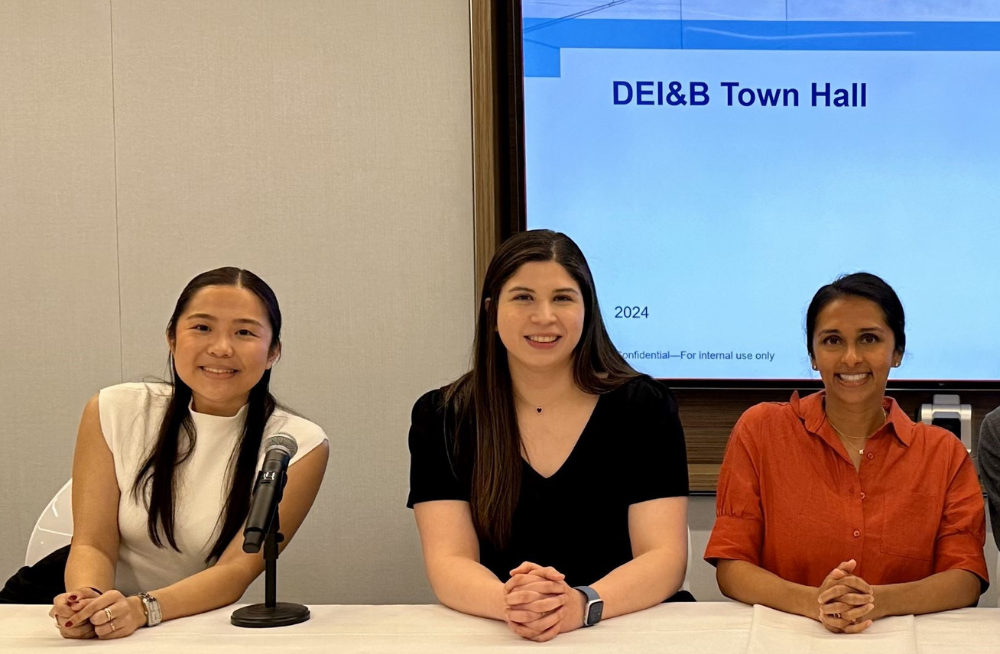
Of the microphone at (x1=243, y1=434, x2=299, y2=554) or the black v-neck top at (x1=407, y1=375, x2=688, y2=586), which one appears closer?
the microphone at (x1=243, y1=434, x2=299, y2=554)

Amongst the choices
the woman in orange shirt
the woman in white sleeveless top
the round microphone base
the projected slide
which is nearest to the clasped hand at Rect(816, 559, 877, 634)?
the woman in orange shirt

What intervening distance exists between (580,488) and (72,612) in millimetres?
998

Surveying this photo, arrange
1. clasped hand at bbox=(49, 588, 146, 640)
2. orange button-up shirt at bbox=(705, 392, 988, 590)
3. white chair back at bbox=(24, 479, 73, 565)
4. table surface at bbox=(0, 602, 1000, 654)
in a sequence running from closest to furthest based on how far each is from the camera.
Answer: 1. table surface at bbox=(0, 602, 1000, 654)
2. clasped hand at bbox=(49, 588, 146, 640)
3. orange button-up shirt at bbox=(705, 392, 988, 590)
4. white chair back at bbox=(24, 479, 73, 565)

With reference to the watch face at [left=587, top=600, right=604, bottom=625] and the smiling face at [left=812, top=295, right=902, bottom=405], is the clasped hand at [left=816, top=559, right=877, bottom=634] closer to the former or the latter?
the watch face at [left=587, top=600, right=604, bottom=625]

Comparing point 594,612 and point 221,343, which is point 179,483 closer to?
point 221,343

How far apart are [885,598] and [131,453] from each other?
1567mm

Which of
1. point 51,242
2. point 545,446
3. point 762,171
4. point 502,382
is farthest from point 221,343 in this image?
point 762,171

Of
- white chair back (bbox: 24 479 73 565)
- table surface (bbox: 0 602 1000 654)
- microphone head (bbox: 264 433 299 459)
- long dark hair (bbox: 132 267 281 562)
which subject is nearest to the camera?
table surface (bbox: 0 602 1000 654)

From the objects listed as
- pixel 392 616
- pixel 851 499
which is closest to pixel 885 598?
pixel 851 499

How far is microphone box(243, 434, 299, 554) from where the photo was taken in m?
1.73

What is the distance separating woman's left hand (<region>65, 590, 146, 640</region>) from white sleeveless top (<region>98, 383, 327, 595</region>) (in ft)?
1.44

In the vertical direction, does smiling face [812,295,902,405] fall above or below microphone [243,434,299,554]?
above

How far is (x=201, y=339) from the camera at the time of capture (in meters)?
2.30

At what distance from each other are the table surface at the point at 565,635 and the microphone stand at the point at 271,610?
0.02m
